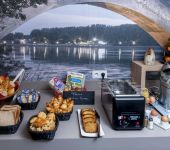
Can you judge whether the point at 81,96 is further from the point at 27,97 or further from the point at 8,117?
the point at 8,117

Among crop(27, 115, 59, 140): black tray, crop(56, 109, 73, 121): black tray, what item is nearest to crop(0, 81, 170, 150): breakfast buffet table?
crop(27, 115, 59, 140): black tray

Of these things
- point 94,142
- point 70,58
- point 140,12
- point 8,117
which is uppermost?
point 140,12

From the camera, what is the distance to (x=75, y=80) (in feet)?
6.53

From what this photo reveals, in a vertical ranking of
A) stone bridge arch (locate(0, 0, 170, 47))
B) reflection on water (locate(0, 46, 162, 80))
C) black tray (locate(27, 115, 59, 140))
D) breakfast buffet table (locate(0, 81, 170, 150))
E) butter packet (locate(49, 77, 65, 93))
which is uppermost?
stone bridge arch (locate(0, 0, 170, 47))

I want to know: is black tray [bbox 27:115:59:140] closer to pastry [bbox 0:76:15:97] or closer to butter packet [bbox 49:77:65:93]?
pastry [bbox 0:76:15:97]

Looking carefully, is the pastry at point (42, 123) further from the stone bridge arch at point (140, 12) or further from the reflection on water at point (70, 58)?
the stone bridge arch at point (140, 12)

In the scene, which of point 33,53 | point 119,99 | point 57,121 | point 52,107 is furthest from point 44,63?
point 119,99

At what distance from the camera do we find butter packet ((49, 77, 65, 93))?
6.23ft

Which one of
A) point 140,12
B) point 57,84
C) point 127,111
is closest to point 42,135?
point 127,111

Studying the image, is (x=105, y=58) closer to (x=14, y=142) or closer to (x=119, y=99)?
(x=119, y=99)

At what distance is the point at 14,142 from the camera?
134cm

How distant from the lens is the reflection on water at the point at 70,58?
208cm

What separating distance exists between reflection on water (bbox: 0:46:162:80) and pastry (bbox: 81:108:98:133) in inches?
23.9

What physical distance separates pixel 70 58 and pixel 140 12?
25.2 inches
